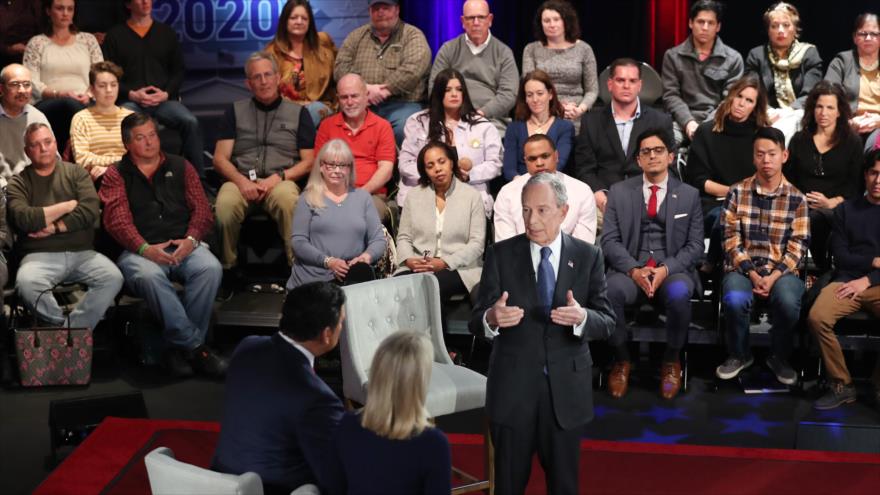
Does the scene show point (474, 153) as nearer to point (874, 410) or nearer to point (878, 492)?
point (874, 410)

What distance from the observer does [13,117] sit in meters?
7.21

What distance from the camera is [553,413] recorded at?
12.8 ft

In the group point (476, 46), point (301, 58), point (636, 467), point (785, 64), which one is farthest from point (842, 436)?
point (301, 58)

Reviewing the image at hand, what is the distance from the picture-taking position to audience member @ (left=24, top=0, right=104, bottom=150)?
7.67m

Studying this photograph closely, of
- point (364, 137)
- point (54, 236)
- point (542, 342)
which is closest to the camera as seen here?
point (542, 342)

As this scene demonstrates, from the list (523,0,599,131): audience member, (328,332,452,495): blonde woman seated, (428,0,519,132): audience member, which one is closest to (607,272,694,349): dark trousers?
(523,0,599,131): audience member

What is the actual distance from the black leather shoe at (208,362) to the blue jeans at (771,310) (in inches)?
107

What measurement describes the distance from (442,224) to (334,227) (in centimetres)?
60

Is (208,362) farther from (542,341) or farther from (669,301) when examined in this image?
(542,341)

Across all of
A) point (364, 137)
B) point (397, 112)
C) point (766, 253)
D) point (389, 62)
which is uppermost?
point (389, 62)

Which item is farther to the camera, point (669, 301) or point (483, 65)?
point (483, 65)

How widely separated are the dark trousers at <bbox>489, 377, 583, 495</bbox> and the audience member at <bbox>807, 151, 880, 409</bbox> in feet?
7.81

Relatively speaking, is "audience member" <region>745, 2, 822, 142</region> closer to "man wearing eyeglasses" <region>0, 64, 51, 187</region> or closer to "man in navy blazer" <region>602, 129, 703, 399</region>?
"man in navy blazer" <region>602, 129, 703, 399</region>

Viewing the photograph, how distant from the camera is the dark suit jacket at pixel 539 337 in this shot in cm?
392
